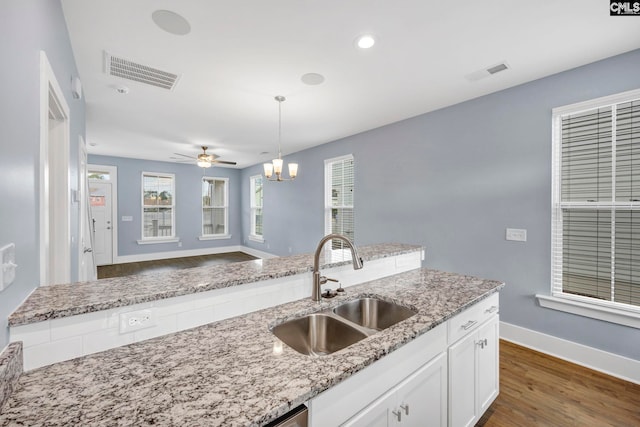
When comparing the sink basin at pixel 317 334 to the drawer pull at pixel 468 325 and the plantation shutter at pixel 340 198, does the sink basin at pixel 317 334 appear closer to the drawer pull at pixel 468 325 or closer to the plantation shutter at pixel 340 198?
the drawer pull at pixel 468 325

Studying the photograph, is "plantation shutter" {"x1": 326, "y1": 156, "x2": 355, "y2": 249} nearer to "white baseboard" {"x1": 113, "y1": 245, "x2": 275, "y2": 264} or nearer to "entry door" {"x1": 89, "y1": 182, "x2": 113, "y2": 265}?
"white baseboard" {"x1": 113, "y1": 245, "x2": 275, "y2": 264}

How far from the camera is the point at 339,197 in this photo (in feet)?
17.6

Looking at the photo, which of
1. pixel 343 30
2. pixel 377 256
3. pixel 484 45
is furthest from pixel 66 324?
pixel 484 45

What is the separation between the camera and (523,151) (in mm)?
2877

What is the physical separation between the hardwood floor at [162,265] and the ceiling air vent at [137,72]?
157 inches

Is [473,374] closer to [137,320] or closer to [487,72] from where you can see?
[137,320]

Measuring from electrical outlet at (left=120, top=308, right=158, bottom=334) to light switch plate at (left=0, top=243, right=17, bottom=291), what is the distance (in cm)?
35

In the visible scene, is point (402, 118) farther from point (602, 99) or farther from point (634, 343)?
point (634, 343)

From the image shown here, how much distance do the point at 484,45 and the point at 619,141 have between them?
1.49 m

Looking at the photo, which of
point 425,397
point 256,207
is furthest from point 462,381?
point 256,207

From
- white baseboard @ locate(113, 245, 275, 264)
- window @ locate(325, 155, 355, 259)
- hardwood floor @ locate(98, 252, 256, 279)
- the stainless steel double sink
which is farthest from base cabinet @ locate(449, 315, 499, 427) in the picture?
white baseboard @ locate(113, 245, 275, 264)

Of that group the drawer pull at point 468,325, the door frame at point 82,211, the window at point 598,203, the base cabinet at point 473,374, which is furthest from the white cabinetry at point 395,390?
the door frame at point 82,211

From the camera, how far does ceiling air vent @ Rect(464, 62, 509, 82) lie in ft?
8.36

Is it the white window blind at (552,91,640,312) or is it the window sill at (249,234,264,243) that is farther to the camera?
the window sill at (249,234,264,243)
